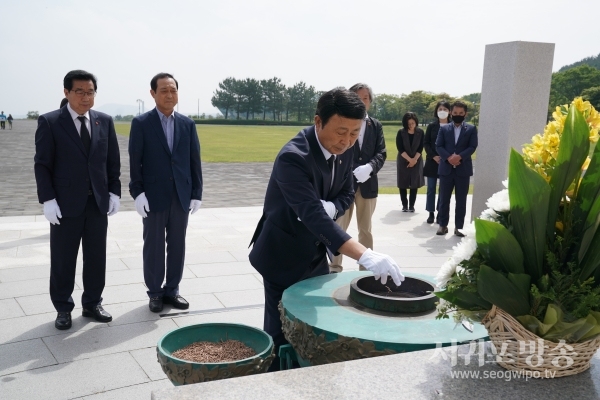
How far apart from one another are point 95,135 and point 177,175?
2.39 feet

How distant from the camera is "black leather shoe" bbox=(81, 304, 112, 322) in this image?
437cm

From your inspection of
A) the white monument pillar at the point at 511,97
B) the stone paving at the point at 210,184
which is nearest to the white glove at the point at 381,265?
the white monument pillar at the point at 511,97

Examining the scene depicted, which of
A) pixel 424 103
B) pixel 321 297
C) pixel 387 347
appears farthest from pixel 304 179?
pixel 424 103

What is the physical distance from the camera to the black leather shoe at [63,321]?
165 inches

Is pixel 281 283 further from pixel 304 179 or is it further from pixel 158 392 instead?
pixel 158 392

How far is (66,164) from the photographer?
4.29 m

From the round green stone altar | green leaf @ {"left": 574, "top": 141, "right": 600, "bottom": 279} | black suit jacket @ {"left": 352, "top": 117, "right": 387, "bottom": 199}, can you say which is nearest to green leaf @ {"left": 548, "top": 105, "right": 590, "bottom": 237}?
green leaf @ {"left": 574, "top": 141, "right": 600, "bottom": 279}

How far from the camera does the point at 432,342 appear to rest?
216cm

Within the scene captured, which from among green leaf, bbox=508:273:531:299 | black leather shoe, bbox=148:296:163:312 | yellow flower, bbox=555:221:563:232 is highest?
yellow flower, bbox=555:221:563:232

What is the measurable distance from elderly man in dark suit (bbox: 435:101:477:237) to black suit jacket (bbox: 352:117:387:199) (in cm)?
232

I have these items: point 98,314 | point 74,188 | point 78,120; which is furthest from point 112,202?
point 98,314

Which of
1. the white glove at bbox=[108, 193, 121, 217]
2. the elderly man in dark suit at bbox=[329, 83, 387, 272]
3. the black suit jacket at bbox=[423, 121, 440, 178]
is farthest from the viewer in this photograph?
the black suit jacket at bbox=[423, 121, 440, 178]

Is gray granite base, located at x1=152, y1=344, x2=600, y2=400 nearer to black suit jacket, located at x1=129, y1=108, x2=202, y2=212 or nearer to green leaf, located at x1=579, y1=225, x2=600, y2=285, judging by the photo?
green leaf, located at x1=579, y1=225, x2=600, y2=285

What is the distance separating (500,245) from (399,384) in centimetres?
52
